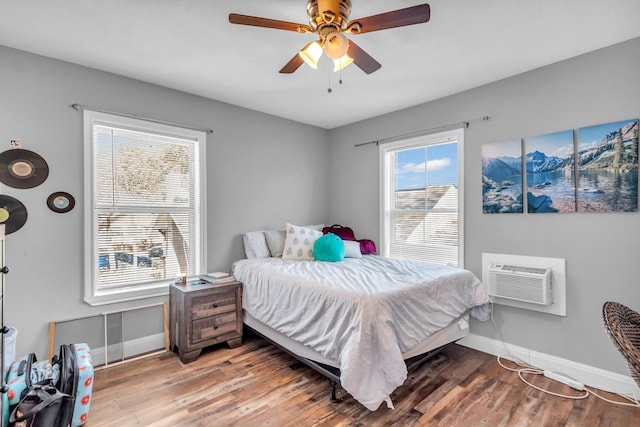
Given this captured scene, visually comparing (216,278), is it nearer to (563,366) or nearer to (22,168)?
(22,168)

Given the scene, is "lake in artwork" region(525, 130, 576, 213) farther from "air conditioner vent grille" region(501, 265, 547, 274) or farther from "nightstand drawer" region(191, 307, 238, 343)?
"nightstand drawer" region(191, 307, 238, 343)

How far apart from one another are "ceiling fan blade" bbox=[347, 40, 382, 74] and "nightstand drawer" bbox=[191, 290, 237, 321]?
7.34 ft

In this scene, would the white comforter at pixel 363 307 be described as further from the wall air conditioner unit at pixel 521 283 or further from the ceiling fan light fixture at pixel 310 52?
the ceiling fan light fixture at pixel 310 52

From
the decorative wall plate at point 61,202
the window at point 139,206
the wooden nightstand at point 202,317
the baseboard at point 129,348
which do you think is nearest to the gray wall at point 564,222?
the wooden nightstand at point 202,317

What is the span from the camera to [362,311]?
185 cm

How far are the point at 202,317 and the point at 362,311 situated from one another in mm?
1581

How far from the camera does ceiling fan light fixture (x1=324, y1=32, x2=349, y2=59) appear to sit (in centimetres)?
152

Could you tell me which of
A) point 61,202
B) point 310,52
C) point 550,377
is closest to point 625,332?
point 550,377

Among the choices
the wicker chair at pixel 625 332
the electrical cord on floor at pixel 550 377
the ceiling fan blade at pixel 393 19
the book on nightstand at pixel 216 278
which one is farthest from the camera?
the book on nightstand at pixel 216 278

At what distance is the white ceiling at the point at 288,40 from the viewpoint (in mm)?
1806

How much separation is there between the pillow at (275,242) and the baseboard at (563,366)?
2072 mm

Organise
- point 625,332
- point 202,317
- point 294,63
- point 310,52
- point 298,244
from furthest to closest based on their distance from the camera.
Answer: point 298,244 → point 202,317 → point 294,63 → point 310,52 → point 625,332

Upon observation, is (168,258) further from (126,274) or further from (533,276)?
(533,276)

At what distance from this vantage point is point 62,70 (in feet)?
8.02
